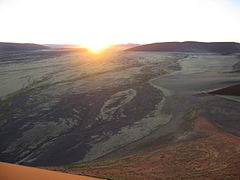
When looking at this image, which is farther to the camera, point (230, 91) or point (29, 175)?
point (230, 91)

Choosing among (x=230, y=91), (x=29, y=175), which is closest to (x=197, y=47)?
(x=230, y=91)

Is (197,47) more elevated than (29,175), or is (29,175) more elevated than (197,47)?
(29,175)

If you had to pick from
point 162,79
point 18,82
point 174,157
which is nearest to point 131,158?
point 174,157

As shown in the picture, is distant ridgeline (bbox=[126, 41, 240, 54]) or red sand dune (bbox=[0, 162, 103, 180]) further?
distant ridgeline (bbox=[126, 41, 240, 54])

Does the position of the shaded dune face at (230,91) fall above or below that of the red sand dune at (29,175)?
below

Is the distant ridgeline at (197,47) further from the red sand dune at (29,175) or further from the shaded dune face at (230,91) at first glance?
the red sand dune at (29,175)

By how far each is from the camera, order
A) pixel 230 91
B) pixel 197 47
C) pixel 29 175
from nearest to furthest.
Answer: pixel 29 175 → pixel 230 91 → pixel 197 47

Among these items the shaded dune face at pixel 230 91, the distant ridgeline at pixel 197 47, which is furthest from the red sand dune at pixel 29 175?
the distant ridgeline at pixel 197 47

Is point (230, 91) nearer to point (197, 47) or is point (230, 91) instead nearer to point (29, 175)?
point (29, 175)

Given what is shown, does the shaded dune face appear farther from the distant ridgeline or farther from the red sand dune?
the distant ridgeline

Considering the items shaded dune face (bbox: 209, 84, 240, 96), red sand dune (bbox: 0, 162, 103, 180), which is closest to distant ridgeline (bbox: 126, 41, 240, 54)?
shaded dune face (bbox: 209, 84, 240, 96)

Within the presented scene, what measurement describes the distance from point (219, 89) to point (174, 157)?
12.9 metres

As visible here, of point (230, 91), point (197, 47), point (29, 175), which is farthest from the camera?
point (197, 47)

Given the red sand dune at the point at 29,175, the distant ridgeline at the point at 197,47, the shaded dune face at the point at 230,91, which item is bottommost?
the distant ridgeline at the point at 197,47
